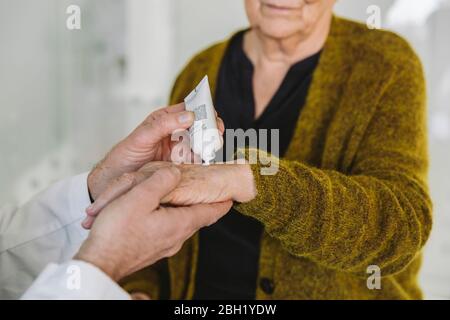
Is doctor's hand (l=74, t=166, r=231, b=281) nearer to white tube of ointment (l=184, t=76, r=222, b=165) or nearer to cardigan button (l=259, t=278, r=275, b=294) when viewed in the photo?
white tube of ointment (l=184, t=76, r=222, b=165)

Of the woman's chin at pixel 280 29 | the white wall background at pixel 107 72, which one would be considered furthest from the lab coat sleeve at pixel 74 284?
the white wall background at pixel 107 72

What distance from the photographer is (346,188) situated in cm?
64

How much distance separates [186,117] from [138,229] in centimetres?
16

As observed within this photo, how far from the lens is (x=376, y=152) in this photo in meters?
0.74

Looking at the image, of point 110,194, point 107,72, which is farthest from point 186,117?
point 107,72

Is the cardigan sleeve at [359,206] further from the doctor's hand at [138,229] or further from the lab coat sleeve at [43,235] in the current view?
the lab coat sleeve at [43,235]

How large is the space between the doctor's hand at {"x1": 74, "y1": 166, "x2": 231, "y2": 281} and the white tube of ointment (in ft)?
0.21

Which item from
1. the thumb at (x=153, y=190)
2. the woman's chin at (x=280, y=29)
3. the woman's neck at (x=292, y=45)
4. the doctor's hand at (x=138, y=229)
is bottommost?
the doctor's hand at (x=138, y=229)

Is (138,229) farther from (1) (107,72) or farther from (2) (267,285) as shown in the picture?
(1) (107,72)

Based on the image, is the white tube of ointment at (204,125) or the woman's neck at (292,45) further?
the woman's neck at (292,45)

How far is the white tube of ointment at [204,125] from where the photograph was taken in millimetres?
594

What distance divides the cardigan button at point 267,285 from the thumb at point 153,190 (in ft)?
1.06
